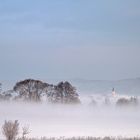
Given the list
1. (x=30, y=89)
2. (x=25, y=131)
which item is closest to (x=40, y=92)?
(x=30, y=89)

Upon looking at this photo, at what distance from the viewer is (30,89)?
63.2m

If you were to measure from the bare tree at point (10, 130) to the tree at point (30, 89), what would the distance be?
16416 millimetres

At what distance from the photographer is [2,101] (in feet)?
203

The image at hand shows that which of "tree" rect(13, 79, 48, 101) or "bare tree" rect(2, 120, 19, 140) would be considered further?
"tree" rect(13, 79, 48, 101)

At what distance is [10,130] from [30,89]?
20.1m

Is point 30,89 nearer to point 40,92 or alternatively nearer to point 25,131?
point 40,92

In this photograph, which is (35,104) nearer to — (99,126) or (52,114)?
(52,114)

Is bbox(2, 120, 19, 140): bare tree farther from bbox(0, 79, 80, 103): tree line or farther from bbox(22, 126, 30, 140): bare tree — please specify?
bbox(0, 79, 80, 103): tree line

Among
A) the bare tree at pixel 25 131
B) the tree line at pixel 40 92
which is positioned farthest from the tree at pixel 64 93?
the bare tree at pixel 25 131

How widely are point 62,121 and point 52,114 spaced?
2996 mm

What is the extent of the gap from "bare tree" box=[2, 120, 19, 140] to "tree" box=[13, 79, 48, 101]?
1642 cm

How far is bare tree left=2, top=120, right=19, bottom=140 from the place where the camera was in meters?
42.8

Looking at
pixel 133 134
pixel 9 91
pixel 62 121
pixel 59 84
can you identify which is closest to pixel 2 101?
pixel 9 91

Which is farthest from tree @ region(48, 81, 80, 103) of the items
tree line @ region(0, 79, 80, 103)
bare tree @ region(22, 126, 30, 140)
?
bare tree @ region(22, 126, 30, 140)
